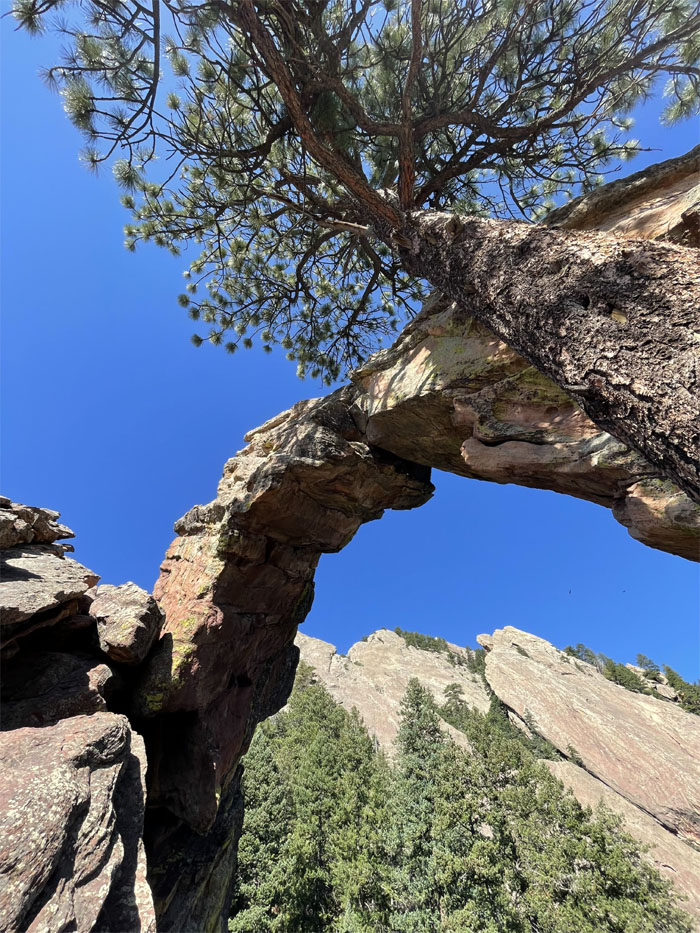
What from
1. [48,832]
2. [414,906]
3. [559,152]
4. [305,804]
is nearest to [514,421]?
[559,152]

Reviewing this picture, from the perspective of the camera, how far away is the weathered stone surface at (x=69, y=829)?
3.09 meters

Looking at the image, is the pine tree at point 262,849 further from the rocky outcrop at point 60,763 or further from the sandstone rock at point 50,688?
the sandstone rock at point 50,688

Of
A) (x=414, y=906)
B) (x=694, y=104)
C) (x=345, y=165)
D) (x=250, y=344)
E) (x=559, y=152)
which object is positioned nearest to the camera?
(x=345, y=165)

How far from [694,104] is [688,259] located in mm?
7170

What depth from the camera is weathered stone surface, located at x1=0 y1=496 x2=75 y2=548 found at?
247 inches

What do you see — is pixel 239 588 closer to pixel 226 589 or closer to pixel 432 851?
pixel 226 589

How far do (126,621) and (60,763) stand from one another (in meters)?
2.82

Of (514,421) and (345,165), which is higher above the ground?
(345,165)

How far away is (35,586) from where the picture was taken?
18.5ft

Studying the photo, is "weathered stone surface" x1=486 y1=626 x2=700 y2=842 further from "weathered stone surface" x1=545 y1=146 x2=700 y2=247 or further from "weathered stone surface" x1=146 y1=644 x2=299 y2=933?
"weathered stone surface" x1=545 y1=146 x2=700 y2=247

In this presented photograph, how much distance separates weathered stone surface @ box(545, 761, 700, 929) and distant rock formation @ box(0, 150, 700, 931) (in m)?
17.4

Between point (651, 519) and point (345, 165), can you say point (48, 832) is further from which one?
point (345, 165)

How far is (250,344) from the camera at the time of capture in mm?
9766

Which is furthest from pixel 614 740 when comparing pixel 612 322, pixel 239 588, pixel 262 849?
pixel 612 322
